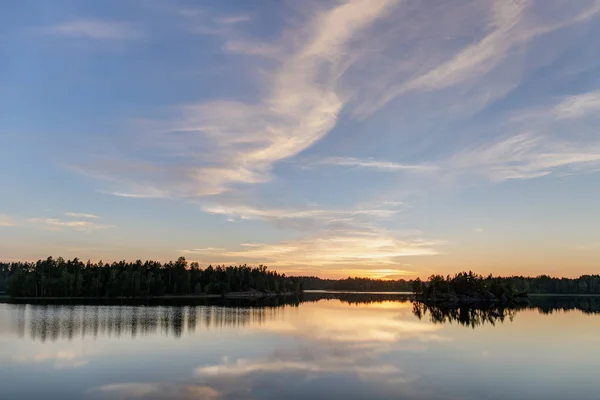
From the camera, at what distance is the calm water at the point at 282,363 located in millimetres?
30703

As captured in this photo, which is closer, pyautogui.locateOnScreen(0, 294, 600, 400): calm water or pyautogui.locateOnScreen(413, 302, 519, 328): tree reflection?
pyautogui.locateOnScreen(0, 294, 600, 400): calm water

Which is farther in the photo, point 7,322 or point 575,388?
point 7,322

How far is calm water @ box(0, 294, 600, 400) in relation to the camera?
101 feet

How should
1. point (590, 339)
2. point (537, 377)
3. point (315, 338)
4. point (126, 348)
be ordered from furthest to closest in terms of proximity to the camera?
point (590, 339) < point (315, 338) < point (126, 348) < point (537, 377)

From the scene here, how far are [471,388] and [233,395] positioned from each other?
17340 mm

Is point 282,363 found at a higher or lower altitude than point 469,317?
higher

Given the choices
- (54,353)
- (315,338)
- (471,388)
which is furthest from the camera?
(315,338)

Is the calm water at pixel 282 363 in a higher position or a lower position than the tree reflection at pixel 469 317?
higher

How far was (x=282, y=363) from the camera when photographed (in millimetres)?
40469

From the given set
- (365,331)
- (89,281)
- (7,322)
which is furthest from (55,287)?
(365,331)

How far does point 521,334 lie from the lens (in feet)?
231

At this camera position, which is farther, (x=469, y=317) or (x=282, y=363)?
(x=469, y=317)

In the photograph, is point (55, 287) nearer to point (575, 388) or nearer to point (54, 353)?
point (54, 353)

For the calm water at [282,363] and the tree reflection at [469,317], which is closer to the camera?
the calm water at [282,363]
